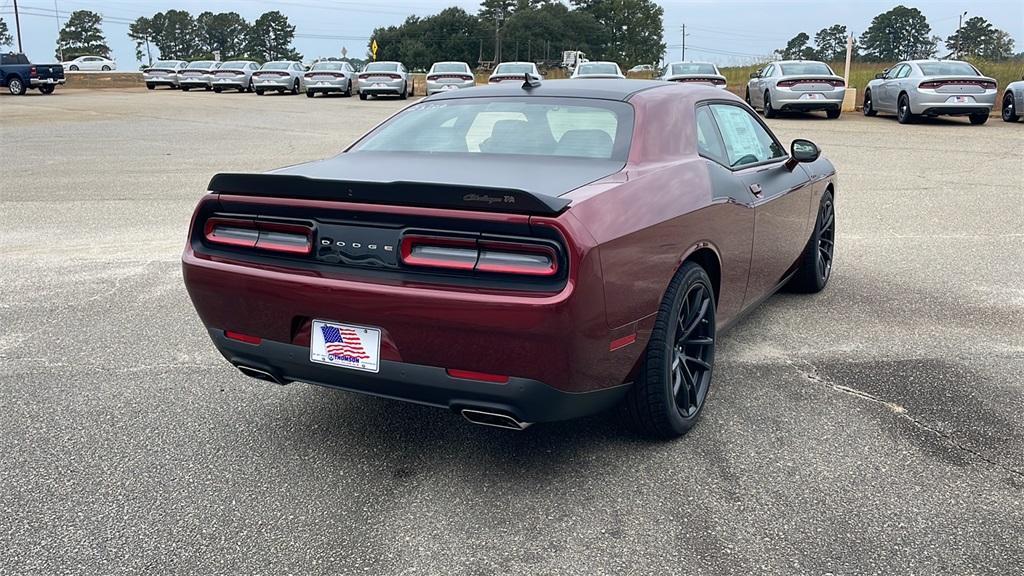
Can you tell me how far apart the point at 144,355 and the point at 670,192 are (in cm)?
295

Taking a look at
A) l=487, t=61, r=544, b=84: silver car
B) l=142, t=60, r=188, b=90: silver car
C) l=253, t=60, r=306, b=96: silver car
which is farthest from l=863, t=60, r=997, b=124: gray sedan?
l=142, t=60, r=188, b=90: silver car

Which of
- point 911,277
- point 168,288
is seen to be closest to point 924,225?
point 911,277

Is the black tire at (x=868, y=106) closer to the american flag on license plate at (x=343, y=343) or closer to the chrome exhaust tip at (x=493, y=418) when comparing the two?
the chrome exhaust tip at (x=493, y=418)

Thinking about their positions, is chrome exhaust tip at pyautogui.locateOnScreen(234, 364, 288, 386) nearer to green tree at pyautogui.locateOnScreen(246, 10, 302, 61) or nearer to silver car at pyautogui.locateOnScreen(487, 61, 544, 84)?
silver car at pyautogui.locateOnScreen(487, 61, 544, 84)

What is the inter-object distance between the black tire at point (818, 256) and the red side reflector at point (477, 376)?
129 inches

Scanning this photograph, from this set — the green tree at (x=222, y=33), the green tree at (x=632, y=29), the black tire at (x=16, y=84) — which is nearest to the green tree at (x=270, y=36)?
the green tree at (x=222, y=33)

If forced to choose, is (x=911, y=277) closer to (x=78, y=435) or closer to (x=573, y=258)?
(x=573, y=258)

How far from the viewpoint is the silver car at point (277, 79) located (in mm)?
34719

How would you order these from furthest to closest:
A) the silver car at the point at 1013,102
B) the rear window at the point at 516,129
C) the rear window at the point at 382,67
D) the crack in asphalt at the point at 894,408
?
the rear window at the point at 382,67 → the silver car at the point at 1013,102 → the rear window at the point at 516,129 → the crack in asphalt at the point at 894,408

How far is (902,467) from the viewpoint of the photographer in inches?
136

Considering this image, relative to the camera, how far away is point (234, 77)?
37688mm

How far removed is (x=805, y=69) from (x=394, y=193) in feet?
66.8

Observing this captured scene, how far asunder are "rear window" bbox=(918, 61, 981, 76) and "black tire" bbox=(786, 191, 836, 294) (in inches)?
599

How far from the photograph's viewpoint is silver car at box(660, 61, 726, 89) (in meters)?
22.4
